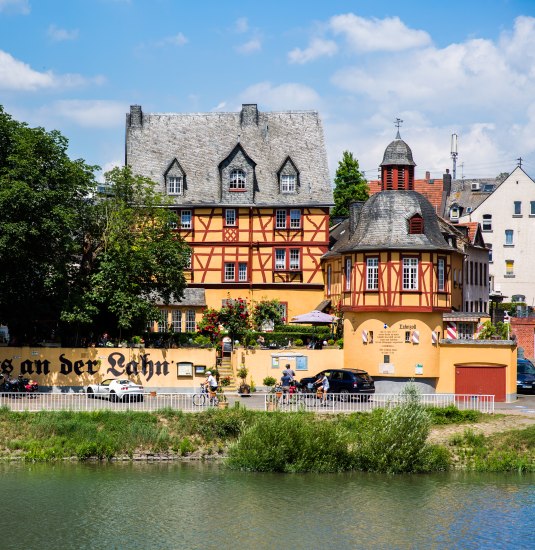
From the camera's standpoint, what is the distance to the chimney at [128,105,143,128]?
246ft

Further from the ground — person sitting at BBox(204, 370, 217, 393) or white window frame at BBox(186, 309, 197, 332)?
white window frame at BBox(186, 309, 197, 332)

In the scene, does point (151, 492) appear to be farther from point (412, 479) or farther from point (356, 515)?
point (412, 479)

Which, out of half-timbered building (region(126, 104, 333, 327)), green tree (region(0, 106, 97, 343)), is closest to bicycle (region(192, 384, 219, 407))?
green tree (region(0, 106, 97, 343))

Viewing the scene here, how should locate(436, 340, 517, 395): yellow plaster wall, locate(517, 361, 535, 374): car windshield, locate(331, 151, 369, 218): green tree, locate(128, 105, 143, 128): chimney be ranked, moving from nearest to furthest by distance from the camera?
locate(436, 340, 517, 395): yellow plaster wall → locate(517, 361, 535, 374): car windshield → locate(128, 105, 143, 128): chimney → locate(331, 151, 369, 218): green tree

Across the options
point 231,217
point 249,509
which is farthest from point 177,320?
point 249,509

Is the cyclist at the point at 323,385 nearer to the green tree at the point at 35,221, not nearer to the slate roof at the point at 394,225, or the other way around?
the slate roof at the point at 394,225

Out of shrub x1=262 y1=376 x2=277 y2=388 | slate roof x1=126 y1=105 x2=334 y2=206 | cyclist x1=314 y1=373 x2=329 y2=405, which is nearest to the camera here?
cyclist x1=314 y1=373 x2=329 y2=405

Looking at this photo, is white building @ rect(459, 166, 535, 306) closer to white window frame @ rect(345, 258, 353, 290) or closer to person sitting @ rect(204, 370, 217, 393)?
white window frame @ rect(345, 258, 353, 290)

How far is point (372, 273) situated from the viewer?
57219mm

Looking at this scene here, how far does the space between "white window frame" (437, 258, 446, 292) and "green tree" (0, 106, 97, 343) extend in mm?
18299

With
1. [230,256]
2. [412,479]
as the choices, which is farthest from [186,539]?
[230,256]

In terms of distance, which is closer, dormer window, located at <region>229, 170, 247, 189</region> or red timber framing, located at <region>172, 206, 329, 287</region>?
red timber framing, located at <region>172, 206, 329, 287</region>

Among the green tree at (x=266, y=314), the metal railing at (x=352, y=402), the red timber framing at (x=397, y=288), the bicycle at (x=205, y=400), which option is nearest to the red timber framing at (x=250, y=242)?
the green tree at (x=266, y=314)

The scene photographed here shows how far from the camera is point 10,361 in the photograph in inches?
2140
